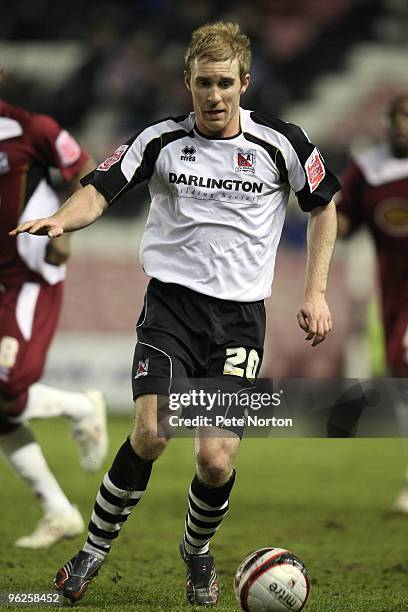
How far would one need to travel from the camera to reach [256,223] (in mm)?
4875

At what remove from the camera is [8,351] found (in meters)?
6.54

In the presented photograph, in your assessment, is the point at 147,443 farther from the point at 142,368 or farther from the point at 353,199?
the point at 353,199

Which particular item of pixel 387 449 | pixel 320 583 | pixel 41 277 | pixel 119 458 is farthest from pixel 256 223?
pixel 387 449

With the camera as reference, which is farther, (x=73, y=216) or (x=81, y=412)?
(x=81, y=412)

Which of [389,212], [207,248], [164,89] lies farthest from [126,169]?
[164,89]

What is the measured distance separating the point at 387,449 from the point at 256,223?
23.6ft

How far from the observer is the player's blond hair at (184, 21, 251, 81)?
4.65m

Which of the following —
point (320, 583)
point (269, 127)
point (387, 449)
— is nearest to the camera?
point (269, 127)

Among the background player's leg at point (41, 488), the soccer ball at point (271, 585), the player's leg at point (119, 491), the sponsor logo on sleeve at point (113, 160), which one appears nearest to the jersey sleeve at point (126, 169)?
the sponsor logo on sleeve at point (113, 160)

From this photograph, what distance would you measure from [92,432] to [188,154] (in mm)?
2783

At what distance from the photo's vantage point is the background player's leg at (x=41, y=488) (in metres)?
6.33

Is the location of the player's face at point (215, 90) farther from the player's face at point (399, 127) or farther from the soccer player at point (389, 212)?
the soccer player at point (389, 212)

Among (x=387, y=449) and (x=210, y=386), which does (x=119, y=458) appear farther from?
(x=387, y=449)

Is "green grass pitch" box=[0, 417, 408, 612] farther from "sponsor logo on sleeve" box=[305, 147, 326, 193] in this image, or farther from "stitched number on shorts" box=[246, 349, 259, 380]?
"sponsor logo on sleeve" box=[305, 147, 326, 193]
